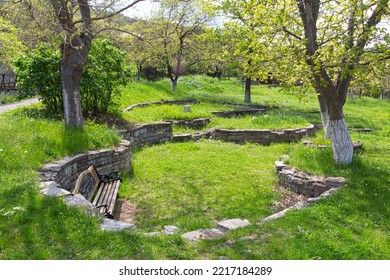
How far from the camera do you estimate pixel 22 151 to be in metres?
6.70

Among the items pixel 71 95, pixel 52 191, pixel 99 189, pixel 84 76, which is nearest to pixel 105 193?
pixel 99 189

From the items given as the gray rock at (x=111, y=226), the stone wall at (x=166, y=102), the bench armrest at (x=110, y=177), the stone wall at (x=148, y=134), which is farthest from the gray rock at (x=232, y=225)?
the stone wall at (x=166, y=102)

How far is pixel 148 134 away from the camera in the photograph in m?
11.7

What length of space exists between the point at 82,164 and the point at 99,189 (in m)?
0.85

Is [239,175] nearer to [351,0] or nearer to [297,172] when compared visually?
[297,172]

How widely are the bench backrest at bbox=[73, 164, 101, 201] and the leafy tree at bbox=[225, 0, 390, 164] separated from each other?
423 centimetres

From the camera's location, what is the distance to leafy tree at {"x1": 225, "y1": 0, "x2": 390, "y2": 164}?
21.5ft

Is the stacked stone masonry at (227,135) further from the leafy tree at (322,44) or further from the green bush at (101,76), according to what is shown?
the leafy tree at (322,44)

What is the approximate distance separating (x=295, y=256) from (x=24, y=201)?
12.5ft

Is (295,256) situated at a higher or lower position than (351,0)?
lower

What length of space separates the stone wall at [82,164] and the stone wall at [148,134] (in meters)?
1.82

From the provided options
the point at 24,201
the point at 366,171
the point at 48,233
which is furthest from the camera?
the point at 366,171

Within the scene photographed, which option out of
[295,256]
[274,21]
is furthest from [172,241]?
[274,21]

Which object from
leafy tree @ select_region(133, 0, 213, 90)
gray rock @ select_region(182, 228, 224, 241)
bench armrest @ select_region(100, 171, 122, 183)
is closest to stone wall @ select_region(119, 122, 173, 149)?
bench armrest @ select_region(100, 171, 122, 183)
